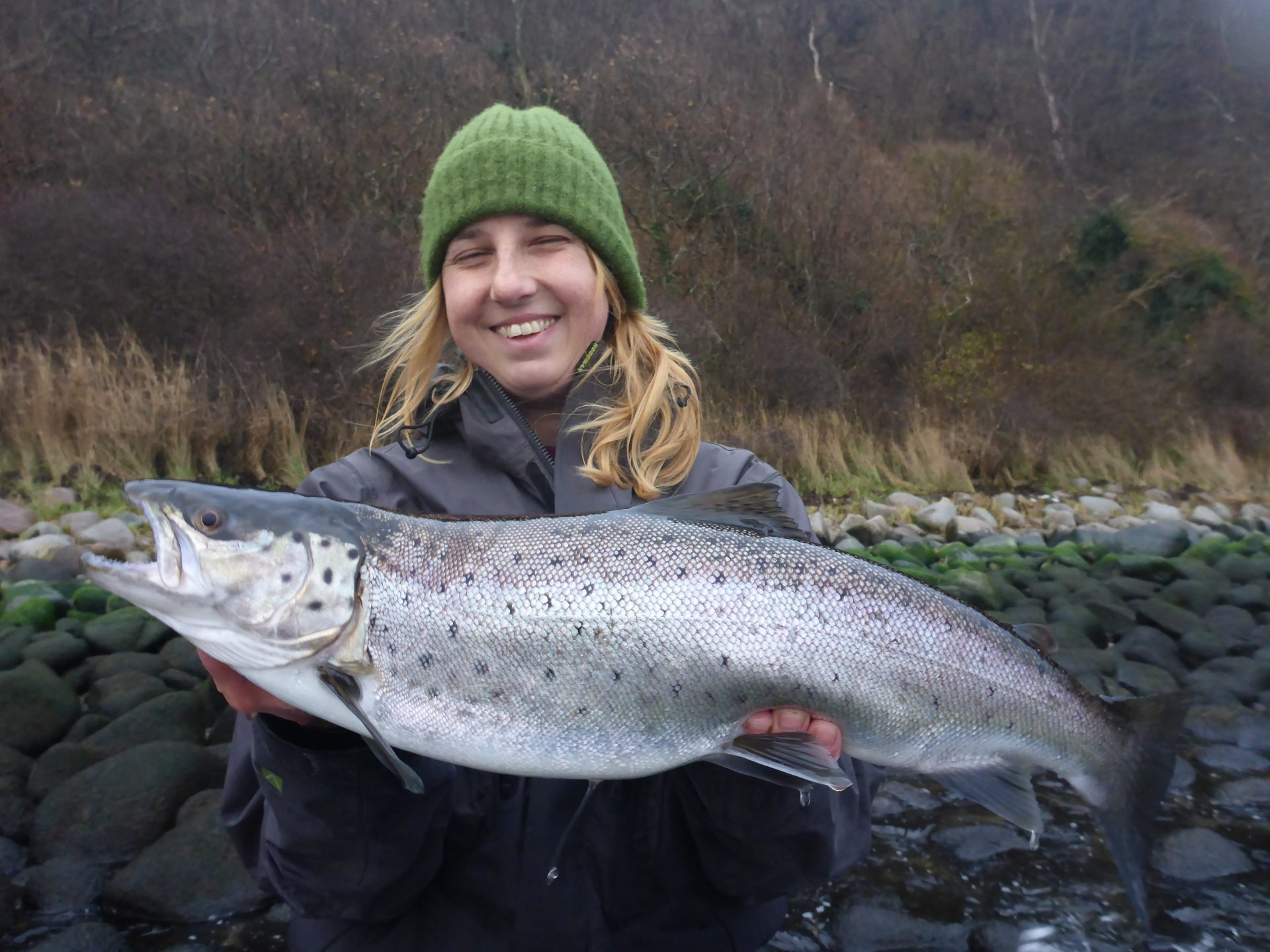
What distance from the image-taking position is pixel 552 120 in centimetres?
286

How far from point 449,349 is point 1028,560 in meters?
8.70

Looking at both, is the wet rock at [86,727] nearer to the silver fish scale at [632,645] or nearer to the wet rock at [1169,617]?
the silver fish scale at [632,645]

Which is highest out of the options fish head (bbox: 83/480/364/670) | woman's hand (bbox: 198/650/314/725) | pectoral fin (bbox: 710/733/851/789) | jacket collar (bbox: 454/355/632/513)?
jacket collar (bbox: 454/355/632/513)

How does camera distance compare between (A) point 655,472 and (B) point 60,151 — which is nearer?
(A) point 655,472

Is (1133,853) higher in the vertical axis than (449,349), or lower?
lower

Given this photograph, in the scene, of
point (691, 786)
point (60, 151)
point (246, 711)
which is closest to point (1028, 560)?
point (691, 786)

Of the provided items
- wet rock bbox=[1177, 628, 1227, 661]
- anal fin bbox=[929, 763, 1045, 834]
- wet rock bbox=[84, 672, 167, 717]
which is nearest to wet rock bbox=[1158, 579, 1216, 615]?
wet rock bbox=[1177, 628, 1227, 661]

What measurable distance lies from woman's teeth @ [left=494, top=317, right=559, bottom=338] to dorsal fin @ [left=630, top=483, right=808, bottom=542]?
628 mm

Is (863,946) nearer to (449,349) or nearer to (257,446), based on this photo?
(449,349)

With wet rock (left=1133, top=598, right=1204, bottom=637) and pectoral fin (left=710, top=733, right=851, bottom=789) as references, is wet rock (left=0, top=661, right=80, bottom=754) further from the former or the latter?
wet rock (left=1133, top=598, right=1204, bottom=637)

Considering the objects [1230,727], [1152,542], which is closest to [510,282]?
[1230,727]

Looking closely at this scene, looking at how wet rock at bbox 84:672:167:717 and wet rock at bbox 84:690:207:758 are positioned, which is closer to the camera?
wet rock at bbox 84:690:207:758

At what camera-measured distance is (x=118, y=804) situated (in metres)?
4.07

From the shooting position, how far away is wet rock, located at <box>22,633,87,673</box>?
218 inches
